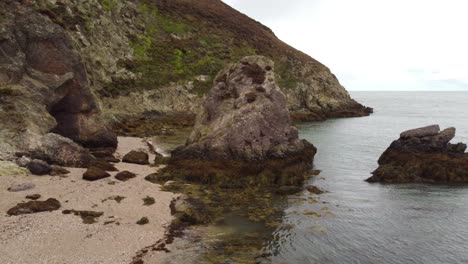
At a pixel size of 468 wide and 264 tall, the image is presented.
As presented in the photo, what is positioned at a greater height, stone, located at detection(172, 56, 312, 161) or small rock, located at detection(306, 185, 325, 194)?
stone, located at detection(172, 56, 312, 161)

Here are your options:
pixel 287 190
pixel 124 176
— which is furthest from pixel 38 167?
pixel 287 190

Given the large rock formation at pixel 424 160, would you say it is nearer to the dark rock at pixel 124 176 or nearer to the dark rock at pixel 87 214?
the dark rock at pixel 124 176

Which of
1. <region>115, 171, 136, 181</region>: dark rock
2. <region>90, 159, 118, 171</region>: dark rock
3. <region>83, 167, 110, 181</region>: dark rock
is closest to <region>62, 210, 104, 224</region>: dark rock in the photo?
<region>83, 167, 110, 181</region>: dark rock

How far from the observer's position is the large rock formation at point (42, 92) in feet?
104

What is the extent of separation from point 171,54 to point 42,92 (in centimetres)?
5352

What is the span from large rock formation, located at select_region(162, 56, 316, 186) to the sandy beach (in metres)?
7.51

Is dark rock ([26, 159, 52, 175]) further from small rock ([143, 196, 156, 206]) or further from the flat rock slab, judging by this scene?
the flat rock slab

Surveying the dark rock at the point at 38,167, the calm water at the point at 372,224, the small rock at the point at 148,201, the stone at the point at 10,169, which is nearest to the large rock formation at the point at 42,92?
the stone at the point at 10,169

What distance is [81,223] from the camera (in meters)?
21.8

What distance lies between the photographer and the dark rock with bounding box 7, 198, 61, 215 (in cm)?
2218

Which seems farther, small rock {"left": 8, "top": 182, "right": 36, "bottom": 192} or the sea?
small rock {"left": 8, "top": 182, "right": 36, "bottom": 192}

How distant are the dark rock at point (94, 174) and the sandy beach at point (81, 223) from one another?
0.44 meters

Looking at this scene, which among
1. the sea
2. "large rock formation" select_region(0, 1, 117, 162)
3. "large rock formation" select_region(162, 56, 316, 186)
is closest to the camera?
the sea

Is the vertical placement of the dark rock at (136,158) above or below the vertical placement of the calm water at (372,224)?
above
